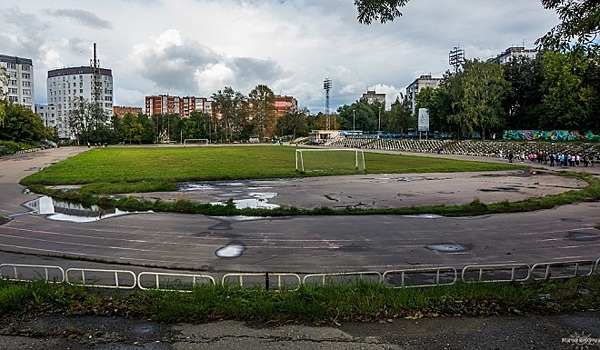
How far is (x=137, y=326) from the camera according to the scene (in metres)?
6.30

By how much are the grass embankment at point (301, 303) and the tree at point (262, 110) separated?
4846 inches

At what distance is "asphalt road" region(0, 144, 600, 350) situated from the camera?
575 centimetres

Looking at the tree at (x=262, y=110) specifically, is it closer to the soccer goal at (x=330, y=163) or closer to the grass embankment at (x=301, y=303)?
the soccer goal at (x=330, y=163)

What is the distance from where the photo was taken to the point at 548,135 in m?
62.6

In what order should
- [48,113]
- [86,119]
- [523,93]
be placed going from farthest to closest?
[48,113] < [86,119] < [523,93]

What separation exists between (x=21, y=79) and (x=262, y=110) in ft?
231

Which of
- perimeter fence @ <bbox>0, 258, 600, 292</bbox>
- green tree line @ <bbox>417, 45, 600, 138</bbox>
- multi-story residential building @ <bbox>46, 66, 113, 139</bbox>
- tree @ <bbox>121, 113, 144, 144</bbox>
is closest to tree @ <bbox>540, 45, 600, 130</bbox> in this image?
green tree line @ <bbox>417, 45, 600, 138</bbox>

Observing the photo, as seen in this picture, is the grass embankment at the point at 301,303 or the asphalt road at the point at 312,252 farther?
the grass embankment at the point at 301,303

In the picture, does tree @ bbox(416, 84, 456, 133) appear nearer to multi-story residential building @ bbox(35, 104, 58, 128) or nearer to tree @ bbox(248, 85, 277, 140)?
tree @ bbox(248, 85, 277, 140)

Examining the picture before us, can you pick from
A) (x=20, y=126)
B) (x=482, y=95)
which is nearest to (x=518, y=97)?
(x=482, y=95)

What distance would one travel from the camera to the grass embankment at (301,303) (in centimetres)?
652

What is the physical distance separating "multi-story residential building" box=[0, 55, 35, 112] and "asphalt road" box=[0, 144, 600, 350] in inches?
4962

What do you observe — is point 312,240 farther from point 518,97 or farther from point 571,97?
point 518,97

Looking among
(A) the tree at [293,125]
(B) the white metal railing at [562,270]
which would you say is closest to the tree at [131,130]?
(A) the tree at [293,125]
